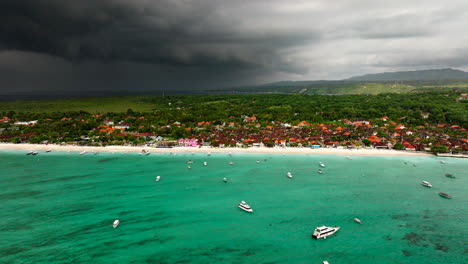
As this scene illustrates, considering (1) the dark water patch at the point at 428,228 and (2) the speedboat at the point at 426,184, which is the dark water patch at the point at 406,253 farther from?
(2) the speedboat at the point at 426,184

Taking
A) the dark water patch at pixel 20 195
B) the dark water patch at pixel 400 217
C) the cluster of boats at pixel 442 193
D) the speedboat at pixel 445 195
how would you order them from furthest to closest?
the cluster of boats at pixel 442 193, the speedboat at pixel 445 195, the dark water patch at pixel 20 195, the dark water patch at pixel 400 217

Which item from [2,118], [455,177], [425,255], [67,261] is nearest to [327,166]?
[455,177]

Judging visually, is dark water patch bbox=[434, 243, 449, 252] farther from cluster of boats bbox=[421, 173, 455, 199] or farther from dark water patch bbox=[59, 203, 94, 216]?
dark water patch bbox=[59, 203, 94, 216]

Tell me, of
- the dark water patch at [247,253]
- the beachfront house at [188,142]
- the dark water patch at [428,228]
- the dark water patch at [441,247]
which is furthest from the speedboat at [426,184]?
the beachfront house at [188,142]

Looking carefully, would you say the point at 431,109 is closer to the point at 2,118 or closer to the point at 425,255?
the point at 425,255

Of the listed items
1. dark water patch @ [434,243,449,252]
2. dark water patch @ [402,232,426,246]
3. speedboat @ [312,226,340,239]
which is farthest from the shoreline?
dark water patch @ [434,243,449,252]
